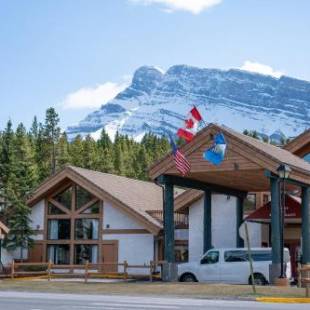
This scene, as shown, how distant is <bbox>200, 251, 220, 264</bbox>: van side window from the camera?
1219 inches

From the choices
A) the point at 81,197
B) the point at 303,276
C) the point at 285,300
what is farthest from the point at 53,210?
the point at 285,300

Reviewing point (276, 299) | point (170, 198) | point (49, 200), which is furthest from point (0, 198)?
point (276, 299)

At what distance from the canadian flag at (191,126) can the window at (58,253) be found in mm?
17325

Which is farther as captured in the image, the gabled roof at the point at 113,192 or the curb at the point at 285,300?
the gabled roof at the point at 113,192

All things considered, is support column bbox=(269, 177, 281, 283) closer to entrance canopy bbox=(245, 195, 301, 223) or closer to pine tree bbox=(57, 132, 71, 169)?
entrance canopy bbox=(245, 195, 301, 223)

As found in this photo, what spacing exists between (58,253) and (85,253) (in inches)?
77.7

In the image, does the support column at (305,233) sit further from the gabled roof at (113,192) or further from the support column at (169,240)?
the gabled roof at (113,192)

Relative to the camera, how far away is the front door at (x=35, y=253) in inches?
1762

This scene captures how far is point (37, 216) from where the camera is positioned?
149 ft

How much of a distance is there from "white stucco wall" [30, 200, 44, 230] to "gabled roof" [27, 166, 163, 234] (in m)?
0.35

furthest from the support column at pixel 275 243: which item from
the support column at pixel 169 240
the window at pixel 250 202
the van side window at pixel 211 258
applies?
the window at pixel 250 202

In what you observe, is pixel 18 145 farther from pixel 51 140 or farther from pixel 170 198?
pixel 51 140

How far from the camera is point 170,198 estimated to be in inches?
1231

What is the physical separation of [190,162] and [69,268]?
1647 cm
